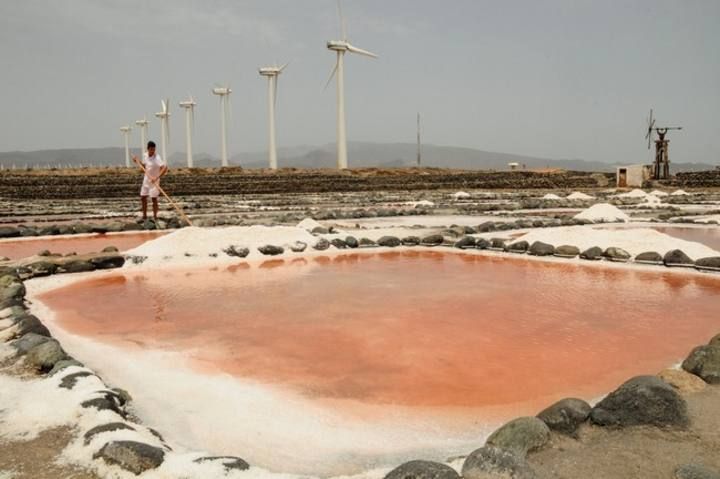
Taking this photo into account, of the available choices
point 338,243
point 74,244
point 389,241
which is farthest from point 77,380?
point 74,244

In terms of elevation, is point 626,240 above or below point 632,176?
below

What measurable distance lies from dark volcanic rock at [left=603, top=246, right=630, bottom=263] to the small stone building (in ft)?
97.4

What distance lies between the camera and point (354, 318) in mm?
5801

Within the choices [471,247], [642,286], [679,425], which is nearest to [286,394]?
[679,425]

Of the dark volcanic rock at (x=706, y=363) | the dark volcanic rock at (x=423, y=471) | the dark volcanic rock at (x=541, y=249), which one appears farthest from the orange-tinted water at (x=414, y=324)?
the dark volcanic rock at (x=423, y=471)

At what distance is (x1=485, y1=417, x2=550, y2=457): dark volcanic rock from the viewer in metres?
2.88

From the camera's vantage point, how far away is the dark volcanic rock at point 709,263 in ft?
27.0

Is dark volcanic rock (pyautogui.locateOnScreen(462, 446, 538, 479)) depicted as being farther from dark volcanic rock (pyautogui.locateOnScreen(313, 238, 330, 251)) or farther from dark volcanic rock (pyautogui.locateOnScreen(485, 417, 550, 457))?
dark volcanic rock (pyautogui.locateOnScreen(313, 238, 330, 251))

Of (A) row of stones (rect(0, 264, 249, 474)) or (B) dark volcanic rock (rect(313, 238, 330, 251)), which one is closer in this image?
(A) row of stones (rect(0, 264, 249, 474))

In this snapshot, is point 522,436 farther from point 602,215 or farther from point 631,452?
point 602,215

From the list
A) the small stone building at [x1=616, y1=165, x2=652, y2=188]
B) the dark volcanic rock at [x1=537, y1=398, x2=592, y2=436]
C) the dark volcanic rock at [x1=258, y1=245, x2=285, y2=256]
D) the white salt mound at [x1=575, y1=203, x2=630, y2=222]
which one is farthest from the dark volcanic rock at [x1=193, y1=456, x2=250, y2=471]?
the small stone building at [x1=616, y1=165, x2=652, y2=188]

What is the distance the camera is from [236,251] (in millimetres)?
9766

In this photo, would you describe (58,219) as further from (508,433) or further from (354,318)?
(508,433)

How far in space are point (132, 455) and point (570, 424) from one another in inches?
83.8
